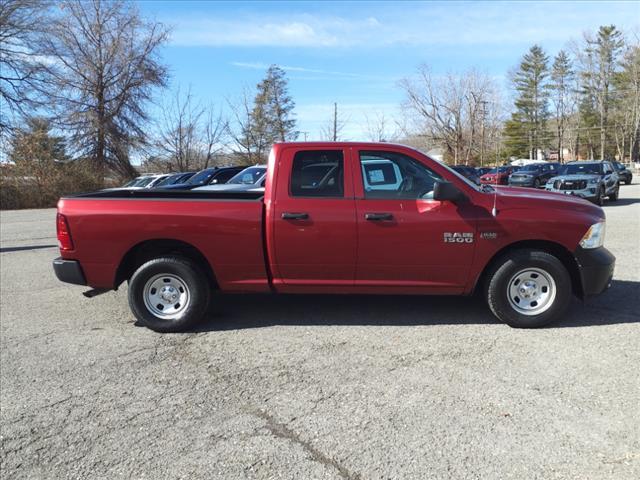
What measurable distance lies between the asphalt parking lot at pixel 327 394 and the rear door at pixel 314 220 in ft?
1.89

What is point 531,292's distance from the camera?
5094 mm

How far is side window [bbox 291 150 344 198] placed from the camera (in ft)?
16.6

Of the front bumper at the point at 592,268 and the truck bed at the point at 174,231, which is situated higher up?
the truck bed at the point at 174,231

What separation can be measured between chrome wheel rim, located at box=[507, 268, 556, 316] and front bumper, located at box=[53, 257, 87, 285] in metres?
4.38

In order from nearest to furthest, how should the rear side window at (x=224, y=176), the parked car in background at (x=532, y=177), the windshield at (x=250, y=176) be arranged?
the windshield at (x=250, y=176) < the rear side window at (x=224, y=176) < the parked car in background at (x=532, y=177)

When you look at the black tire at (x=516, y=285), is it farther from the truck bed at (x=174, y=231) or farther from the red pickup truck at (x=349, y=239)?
the truck bed at (x=174, y=231)

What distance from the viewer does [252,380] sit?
4.05 m

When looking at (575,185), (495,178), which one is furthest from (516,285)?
(495,178)

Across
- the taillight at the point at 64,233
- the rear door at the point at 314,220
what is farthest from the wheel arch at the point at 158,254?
the rear door at the point at 314,220

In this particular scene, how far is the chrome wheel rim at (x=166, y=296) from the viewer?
5250 millimetres

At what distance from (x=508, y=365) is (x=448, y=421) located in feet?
3.73

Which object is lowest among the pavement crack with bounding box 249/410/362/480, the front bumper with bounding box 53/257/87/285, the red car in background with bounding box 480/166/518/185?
the pavement crack with bounding box 249/410/362/480

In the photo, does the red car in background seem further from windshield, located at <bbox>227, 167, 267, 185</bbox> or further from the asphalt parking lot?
the asphalt parking lot

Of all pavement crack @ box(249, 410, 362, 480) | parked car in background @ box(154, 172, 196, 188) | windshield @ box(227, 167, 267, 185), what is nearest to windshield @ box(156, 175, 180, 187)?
parked car in background @ box(154, 172, 196, 188)
